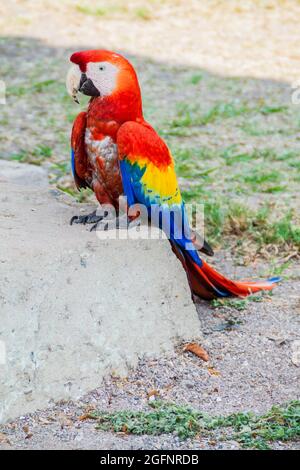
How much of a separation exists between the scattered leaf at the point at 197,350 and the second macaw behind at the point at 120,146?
0.34m

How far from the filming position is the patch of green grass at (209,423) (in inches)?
95.0

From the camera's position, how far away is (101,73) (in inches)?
112

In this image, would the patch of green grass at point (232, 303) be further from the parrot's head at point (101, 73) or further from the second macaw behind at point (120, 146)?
the parrot's head at point (101, 73)

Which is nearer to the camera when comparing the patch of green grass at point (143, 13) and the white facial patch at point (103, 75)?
the white facial patch at point (103, 75)

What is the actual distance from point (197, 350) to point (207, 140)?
253 centimetres

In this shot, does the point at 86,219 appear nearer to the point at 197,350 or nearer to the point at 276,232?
the point at 197,350

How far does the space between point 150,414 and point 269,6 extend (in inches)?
251

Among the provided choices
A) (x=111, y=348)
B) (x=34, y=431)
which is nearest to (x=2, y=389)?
(x=34, y=431)

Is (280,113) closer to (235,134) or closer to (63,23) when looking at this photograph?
(235,134)

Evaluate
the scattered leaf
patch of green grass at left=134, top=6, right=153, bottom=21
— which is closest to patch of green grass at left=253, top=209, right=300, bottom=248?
the scattered leaf

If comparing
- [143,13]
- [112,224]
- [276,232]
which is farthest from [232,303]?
[143,13]

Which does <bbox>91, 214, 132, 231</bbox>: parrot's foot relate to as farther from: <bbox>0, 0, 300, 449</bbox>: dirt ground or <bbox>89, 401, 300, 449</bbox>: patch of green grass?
<bbox>89, 401, 300, 449</bbox>: patch of green grass

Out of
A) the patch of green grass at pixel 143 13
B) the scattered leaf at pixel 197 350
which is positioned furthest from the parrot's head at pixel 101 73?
the patch of green grass at pixel 143 13
